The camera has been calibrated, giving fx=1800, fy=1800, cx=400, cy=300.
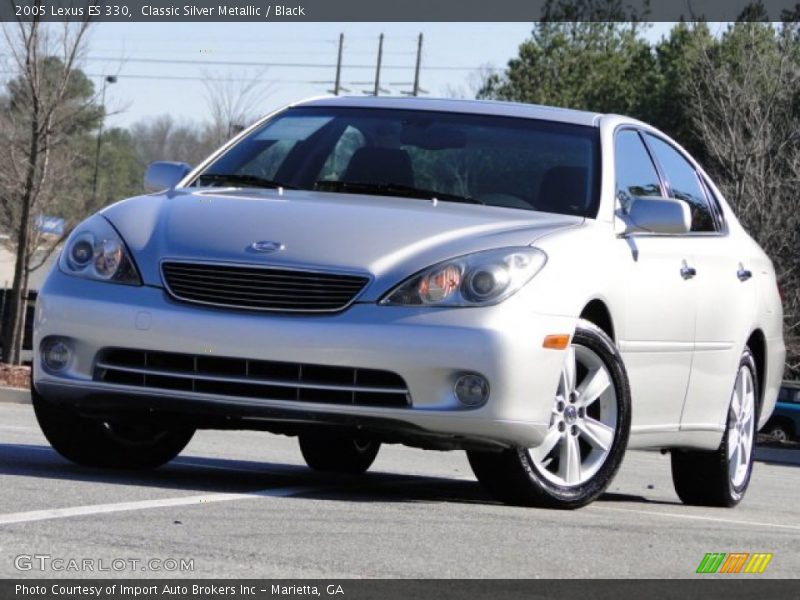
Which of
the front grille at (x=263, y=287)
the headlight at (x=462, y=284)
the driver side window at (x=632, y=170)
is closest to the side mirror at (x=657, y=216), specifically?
the driver side window at (x=632, y=170)

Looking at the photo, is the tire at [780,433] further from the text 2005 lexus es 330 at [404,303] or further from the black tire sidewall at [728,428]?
the text 2005 lexus es 330 at [404,303]

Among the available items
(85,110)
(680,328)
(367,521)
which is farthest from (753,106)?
(367,521)

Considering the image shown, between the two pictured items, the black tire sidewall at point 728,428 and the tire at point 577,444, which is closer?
the tire at point 577,444

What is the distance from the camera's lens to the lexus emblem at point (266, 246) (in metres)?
6.63

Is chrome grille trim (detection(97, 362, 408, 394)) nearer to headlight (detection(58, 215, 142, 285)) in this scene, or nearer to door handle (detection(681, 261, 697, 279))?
headlight (detection(58, 215, 142, 285))

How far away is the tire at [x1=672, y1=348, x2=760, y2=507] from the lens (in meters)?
8.59

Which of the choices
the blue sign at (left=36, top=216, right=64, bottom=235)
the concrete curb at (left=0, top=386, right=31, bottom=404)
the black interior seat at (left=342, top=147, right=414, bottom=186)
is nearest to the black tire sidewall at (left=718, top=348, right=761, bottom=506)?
the black interior seat at (left=342, top=147, right=414, bottom=186)

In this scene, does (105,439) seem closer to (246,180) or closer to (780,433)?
(246,180)

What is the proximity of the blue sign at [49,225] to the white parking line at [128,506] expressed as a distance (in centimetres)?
2642

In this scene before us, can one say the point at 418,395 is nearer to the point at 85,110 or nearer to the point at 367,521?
the point at 367,521

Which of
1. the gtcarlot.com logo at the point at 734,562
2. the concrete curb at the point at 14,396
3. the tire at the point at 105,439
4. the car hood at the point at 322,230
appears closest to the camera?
the gtcarlot.com logo at the point at 734,562

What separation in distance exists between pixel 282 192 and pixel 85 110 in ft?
73.7

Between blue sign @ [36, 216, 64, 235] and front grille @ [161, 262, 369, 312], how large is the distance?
2631 centimetres

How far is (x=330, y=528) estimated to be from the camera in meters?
5.58
